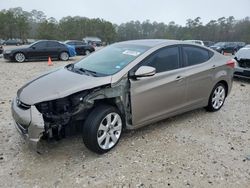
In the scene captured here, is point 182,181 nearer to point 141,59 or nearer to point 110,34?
point 141,59

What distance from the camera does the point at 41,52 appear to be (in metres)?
14.2

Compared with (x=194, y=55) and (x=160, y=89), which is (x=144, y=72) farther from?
(x=194, y=55)

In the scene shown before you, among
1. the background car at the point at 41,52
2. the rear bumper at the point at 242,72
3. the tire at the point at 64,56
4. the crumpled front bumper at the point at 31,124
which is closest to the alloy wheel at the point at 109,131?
the crumpled front bumper at the point at 31,124

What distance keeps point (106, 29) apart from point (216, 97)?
204 ft

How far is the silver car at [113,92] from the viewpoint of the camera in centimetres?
314

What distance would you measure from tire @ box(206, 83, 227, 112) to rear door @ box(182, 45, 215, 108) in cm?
21

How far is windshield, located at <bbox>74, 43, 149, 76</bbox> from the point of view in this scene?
12.1 ft

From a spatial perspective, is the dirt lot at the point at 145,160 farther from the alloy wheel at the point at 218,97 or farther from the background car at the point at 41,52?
the background car at the point at 41,52

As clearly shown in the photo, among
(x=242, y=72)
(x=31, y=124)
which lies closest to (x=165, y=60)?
(x=31, y=124)

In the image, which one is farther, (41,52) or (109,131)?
(41,52)

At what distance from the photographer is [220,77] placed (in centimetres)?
504

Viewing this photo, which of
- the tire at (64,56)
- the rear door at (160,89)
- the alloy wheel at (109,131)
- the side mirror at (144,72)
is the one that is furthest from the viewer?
the tire at (64,56)

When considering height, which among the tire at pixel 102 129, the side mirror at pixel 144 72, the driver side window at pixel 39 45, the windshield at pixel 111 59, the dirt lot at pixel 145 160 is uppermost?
the windshield at pixel 111 59

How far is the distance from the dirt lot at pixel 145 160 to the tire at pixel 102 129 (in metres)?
0.15
